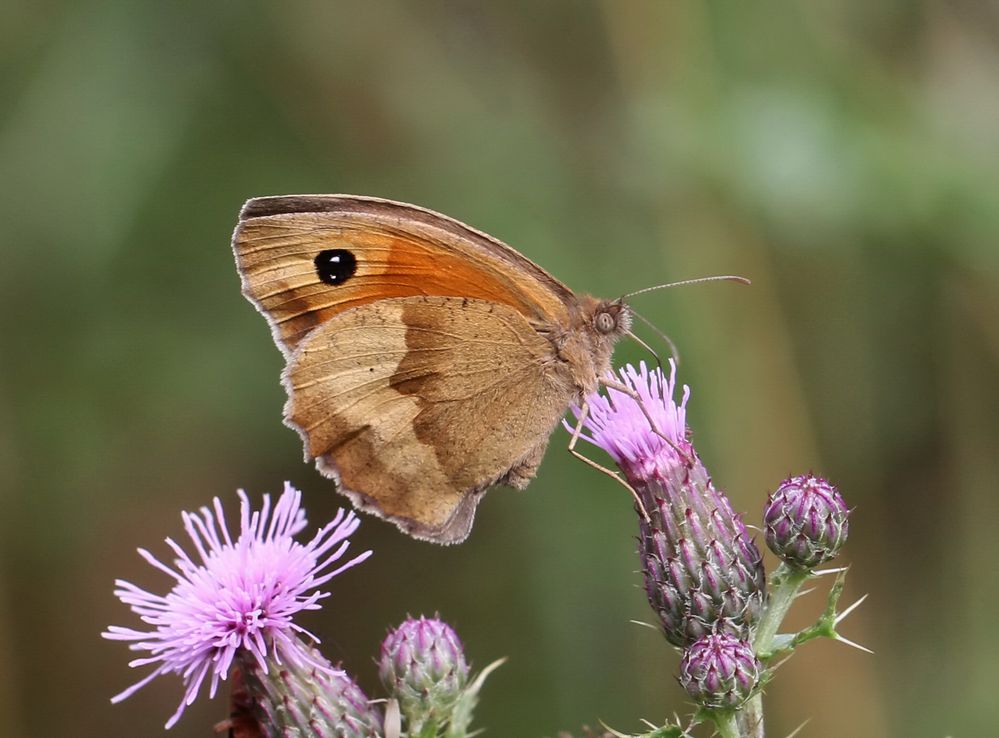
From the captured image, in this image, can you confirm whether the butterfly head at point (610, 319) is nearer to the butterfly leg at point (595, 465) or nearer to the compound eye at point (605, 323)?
the compound eye at point (605, 323)

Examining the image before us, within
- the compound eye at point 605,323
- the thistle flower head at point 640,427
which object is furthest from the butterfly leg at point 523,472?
the compound eye at point 605,323

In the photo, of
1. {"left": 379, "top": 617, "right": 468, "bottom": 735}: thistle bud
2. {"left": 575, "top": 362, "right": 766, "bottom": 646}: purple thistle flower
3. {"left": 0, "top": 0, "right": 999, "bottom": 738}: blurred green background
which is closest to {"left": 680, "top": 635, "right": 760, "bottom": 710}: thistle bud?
{"left": 575, "top": 362, "right": 766, "bottom": 646}: purple thistle flower

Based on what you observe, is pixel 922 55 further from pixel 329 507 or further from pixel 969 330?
pixel 329 507

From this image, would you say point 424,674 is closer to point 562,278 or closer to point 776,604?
point 776,604

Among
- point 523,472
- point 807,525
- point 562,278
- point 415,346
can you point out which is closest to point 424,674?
point 523,472

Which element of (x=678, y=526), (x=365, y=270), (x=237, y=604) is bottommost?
(x=678, y=526)

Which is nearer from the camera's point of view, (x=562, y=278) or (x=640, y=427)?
(x=640, y=427)

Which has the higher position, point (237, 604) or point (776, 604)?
point (237, 604)
